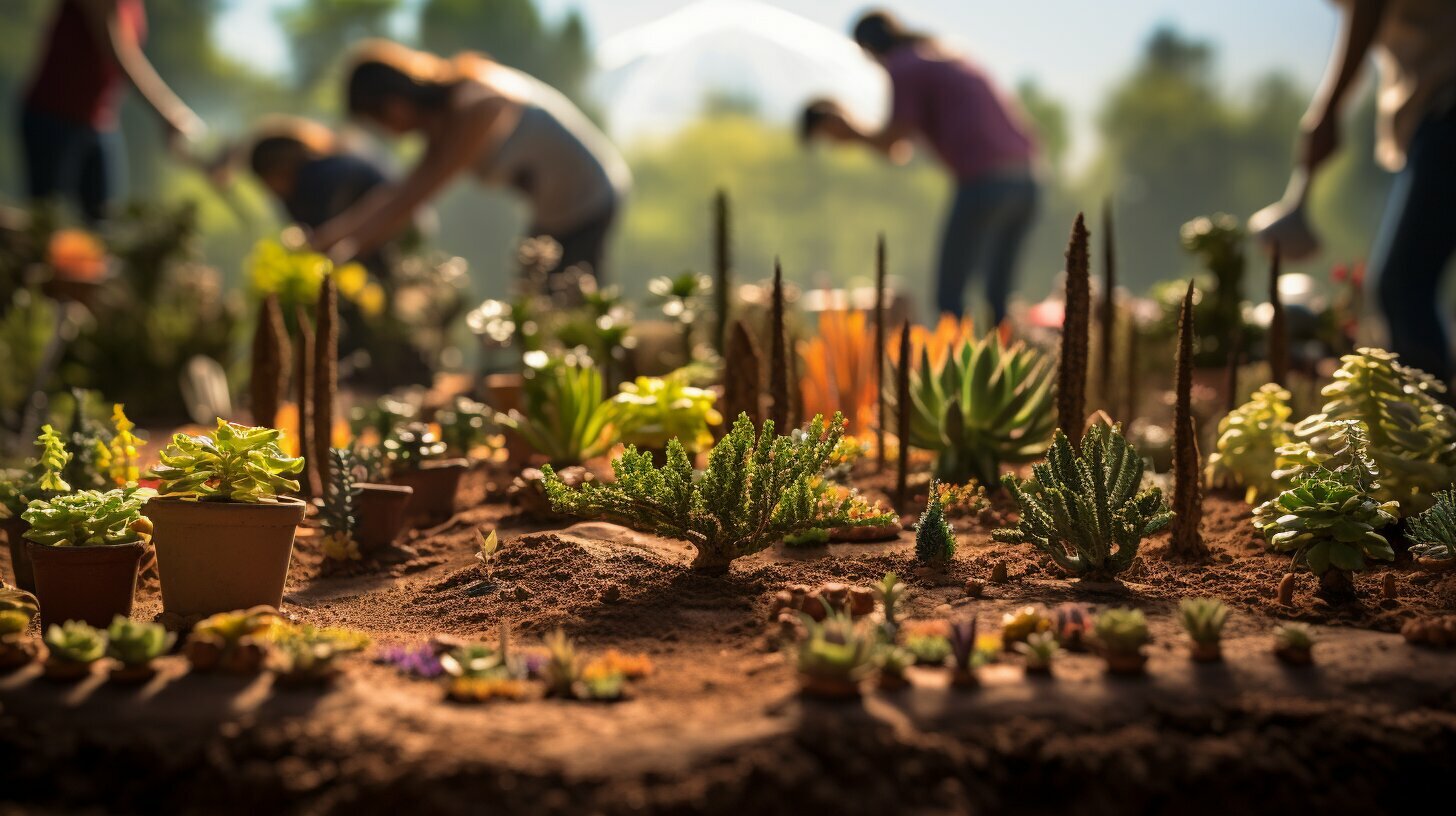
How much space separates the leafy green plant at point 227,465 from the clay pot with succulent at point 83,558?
18 centimetres

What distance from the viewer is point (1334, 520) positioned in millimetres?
3824

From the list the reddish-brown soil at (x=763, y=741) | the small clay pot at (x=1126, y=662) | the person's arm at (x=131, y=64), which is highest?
the person's arm at (x=131, y=64)

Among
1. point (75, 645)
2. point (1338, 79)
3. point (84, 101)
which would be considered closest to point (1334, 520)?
point (1338, 79)

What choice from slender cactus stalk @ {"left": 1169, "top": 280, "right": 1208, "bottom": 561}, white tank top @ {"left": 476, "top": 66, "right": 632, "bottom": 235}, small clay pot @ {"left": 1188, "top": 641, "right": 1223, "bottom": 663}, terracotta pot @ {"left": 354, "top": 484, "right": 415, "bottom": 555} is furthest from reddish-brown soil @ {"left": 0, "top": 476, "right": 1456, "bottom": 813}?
white tank top @ {"left": 476, "top": 66, "right": 632, "bottom": 235}

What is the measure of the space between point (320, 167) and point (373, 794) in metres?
9.68

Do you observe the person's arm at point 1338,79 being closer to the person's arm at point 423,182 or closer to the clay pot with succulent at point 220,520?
the clay pot with succulent at point 220,520

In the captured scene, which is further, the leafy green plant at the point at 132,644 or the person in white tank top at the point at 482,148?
the person in white tank top at the point at 482,148

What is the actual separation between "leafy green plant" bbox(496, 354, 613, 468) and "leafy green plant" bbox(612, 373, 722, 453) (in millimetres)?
268

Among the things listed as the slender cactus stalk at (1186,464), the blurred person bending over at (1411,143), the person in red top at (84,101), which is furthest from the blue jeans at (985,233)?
the person in red top at (84,101)

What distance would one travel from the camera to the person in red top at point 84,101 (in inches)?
367

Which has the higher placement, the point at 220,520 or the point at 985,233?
the point at 985,233

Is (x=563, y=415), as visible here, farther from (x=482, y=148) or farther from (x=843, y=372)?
(x=482, y=148)

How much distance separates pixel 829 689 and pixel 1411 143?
3774mm

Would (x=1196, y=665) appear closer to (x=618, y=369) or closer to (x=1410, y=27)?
(x=1410, y=27)
